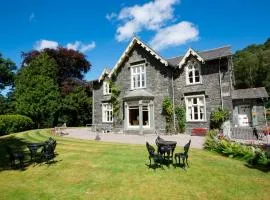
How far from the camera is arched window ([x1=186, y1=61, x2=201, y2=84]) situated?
2308cm

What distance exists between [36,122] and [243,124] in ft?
114

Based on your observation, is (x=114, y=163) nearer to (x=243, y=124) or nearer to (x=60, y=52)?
(x=243, y=124)

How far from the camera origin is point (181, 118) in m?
23.4

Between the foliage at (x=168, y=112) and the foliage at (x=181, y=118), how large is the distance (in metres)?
→ 0.79

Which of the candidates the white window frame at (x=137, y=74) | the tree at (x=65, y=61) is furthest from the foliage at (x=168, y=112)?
the tree at (x=65, y=61)

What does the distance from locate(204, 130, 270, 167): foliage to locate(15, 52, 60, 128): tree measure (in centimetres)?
3124

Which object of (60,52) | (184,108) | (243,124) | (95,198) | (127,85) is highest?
(60,52)

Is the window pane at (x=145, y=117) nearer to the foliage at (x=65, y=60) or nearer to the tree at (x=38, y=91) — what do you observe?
the tree at (x=38, y=91)

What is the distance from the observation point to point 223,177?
913 cm

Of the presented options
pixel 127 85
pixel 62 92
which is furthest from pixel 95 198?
pixel 62 92

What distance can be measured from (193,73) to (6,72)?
5062cm

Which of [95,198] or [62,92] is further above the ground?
[62,92]

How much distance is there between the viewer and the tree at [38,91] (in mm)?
37969

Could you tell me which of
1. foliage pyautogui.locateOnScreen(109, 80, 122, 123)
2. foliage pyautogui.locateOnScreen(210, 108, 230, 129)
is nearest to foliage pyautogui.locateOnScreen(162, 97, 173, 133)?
foliage pyautogui.locateOnScreen(210, 108, 230, 129)
